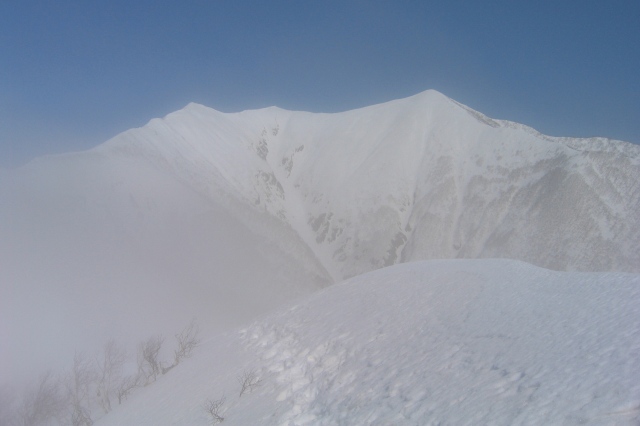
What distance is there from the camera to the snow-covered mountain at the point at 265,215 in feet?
209

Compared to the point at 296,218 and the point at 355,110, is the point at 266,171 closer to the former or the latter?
the point at 296,218

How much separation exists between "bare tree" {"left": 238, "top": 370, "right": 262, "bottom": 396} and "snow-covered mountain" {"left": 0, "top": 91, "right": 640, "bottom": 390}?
40.1 m

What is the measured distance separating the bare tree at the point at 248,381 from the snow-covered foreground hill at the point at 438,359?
174 millimetres

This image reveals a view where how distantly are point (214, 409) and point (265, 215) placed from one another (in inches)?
3323

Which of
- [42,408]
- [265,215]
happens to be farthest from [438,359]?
[265,215]

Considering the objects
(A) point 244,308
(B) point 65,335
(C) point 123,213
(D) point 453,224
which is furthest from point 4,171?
(D) point 453,224

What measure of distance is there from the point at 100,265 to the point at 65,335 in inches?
657

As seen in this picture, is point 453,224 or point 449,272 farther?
point 453,224

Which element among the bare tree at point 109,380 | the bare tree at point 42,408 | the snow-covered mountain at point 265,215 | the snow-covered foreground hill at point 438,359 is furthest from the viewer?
the snow-covered mountain at point 265,215

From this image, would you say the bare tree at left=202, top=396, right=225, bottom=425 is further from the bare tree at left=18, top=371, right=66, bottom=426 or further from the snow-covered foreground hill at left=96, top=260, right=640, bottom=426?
the bare tree at left=18, top=371, right=66, bottom=426

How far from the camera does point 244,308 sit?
2751 inches

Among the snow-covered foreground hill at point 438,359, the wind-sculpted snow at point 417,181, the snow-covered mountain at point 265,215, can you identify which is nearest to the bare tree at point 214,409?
the snow-covered foreground hill at point 438,359

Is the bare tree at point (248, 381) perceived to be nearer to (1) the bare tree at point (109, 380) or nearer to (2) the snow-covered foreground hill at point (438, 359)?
(2) the snow-covered foreground hill at point (438, 359)

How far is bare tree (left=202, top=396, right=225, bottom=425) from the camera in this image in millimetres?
12594
